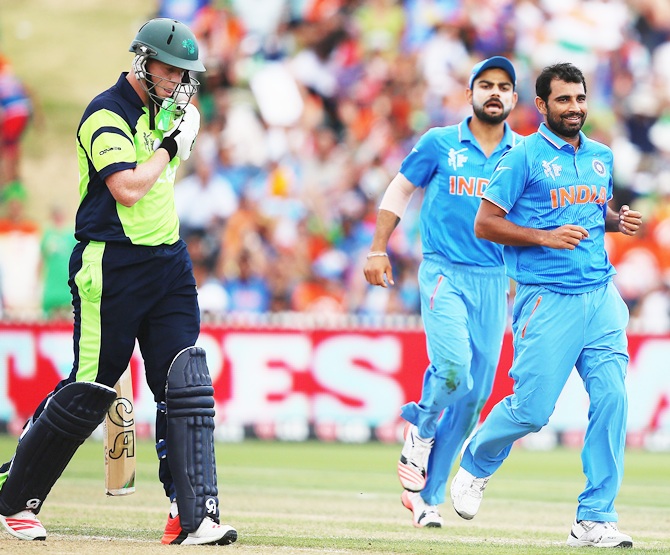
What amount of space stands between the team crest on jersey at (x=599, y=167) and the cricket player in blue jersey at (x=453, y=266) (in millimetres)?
1273

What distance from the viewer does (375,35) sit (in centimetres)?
1942

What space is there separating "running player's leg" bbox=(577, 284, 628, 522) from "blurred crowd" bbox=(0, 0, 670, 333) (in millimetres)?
9554

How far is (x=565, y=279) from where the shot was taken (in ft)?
21.9

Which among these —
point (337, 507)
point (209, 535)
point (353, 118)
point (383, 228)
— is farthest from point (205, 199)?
point (209, 535)

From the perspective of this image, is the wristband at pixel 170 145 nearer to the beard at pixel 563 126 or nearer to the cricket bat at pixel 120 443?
the cricket bat at pixel 120 443

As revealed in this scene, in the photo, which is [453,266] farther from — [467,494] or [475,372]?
[467,494]

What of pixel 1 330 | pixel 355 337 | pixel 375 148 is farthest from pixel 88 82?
pixel 355 337

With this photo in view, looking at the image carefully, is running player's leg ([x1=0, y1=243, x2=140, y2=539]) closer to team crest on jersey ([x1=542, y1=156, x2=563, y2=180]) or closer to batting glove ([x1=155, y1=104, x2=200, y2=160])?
batting glove ([x1=155, y1=104, x2=200, y2=160])

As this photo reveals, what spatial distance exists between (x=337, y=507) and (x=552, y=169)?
3122 mm

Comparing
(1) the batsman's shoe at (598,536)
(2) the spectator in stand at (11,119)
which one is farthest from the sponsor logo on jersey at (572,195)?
(2) the spectator in stand at (11,119)

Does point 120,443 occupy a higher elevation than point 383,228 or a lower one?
lower

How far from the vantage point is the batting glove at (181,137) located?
6.24 metres

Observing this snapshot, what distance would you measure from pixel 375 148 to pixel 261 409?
5009 millimetres

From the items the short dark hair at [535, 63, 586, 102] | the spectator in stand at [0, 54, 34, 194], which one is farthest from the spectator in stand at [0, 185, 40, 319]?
the short dark hair at [535, 63, 586, 102]
